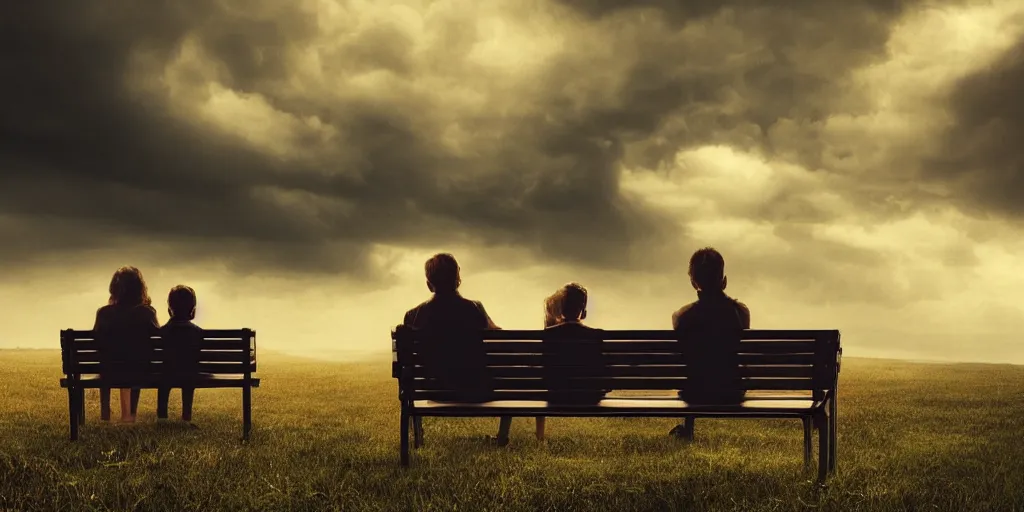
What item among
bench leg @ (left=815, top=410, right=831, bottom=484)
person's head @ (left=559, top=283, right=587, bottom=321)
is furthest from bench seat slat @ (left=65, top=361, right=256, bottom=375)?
bench leg @ (left=815, top=410, right=831, bottom=484)

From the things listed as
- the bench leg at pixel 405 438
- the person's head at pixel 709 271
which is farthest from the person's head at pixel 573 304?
the bench leg at pixel 405 438

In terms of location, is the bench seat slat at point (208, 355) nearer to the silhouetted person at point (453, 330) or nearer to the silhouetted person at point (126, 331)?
the silhouetted person at point (126, 331)

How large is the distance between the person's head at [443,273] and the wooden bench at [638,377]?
2.67ft

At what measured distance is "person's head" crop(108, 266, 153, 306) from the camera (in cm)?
1042

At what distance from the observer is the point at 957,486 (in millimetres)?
6770

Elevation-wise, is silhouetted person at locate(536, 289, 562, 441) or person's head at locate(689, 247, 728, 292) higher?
person's head at locate(689, 247, 728, 292)

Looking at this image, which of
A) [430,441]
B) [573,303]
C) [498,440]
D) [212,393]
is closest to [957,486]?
[573,303]

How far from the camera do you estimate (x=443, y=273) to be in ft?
27.1

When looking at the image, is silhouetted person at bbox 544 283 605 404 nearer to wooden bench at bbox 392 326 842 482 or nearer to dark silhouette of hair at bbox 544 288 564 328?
wooden bench at bbox 392 326 842 482

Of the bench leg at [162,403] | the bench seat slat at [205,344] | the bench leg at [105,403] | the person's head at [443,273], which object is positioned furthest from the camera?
the bench leg at [105,403]

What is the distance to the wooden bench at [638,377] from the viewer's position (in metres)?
7.18

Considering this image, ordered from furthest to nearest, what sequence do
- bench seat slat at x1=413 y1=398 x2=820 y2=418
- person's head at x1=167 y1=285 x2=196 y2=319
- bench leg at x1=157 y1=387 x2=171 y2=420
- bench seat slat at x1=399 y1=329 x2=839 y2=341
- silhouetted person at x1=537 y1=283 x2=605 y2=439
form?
1. bench leg at x1=157 y1=387 x2=171 y2=420
2. person's head at x1=167 y1=285 x2=196 y2=319
3. silhouetted person at x1=537 y1=283 x2=605 y2=439
4. bench seat slat at x1=399 y1=329 x2=839 y2=341
5. bench seat slat at x1=413 y1=398 x2=820 y2=418

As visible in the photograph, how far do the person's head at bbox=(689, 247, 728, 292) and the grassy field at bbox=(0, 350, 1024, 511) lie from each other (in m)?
1.46

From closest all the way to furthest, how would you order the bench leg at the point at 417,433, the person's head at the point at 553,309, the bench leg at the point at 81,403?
the person's head at the point at 553,309
the bench leg at the point at 417,433
the bench leg at the point at 81,403
